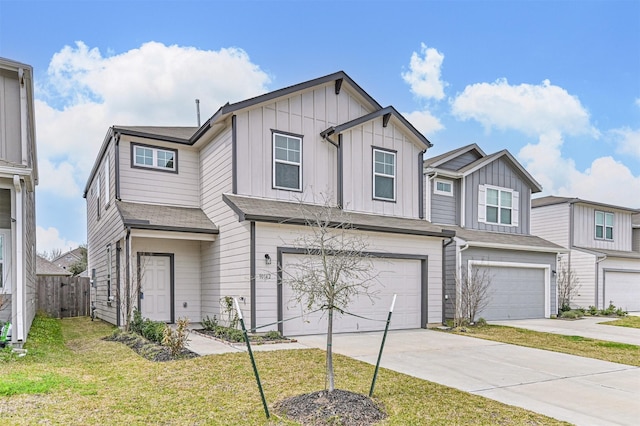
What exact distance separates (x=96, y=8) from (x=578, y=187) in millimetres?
23501

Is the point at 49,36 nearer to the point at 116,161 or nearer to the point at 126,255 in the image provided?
the point at 116,161

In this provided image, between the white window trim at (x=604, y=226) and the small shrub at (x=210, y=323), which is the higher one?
the white window trim at (x=604, y=226)

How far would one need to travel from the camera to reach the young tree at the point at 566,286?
18703 millimetres

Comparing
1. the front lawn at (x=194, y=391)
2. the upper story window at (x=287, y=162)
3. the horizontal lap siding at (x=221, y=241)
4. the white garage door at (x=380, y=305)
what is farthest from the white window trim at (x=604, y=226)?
the front lawn at (x=194, y=391)

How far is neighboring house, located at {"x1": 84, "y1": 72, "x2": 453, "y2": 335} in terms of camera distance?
1102 cm

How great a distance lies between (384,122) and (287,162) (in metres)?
3.46

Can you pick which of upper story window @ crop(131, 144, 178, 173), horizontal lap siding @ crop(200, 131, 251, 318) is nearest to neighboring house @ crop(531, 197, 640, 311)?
horizontal lap siding @ crop(200, 131, 251, 318)

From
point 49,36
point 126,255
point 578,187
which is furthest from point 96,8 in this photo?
point 578,187

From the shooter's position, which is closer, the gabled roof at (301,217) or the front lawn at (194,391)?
the front lawn at (194,391)

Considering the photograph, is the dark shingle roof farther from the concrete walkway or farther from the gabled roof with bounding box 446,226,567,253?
the concrete walkway

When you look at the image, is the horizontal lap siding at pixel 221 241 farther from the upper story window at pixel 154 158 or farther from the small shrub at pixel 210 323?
the upper story window at pixel 154 158

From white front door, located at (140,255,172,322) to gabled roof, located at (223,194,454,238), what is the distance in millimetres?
3012

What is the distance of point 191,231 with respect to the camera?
1188 cm

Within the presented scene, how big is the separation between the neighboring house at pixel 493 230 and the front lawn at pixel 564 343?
206 cm
